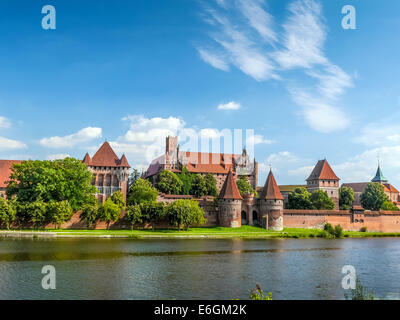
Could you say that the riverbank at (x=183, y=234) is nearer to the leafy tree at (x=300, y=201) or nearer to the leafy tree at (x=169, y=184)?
the leafy tree at (x=300, y=201)

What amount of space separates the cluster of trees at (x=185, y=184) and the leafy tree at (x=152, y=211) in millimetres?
15368

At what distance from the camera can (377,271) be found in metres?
23.3

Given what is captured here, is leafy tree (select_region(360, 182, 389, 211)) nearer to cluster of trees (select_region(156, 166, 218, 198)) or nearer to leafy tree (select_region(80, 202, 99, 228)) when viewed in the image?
cluster of trees (select_region(156, 166, 218, 198))

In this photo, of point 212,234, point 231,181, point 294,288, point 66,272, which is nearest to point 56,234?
point 212,234

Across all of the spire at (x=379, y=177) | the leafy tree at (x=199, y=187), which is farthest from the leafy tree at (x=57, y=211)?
the spire at (x=379, y=177)

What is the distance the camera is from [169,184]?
65562 millimetres

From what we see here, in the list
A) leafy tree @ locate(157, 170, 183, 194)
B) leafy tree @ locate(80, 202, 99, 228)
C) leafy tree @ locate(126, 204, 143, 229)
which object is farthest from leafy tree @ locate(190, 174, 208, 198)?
leafy tree @ locate(80, 202, 99, 228)

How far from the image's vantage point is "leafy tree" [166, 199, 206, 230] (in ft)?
155

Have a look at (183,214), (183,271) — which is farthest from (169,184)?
(183,271)

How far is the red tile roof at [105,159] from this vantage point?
65.6m

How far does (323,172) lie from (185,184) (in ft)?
89.5

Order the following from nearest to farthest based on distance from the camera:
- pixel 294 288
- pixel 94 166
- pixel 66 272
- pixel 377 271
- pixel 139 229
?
pixel 294 288 < pixel 66 272 < pixel 377 271 < pixel 139 229 < pixel 94 166
